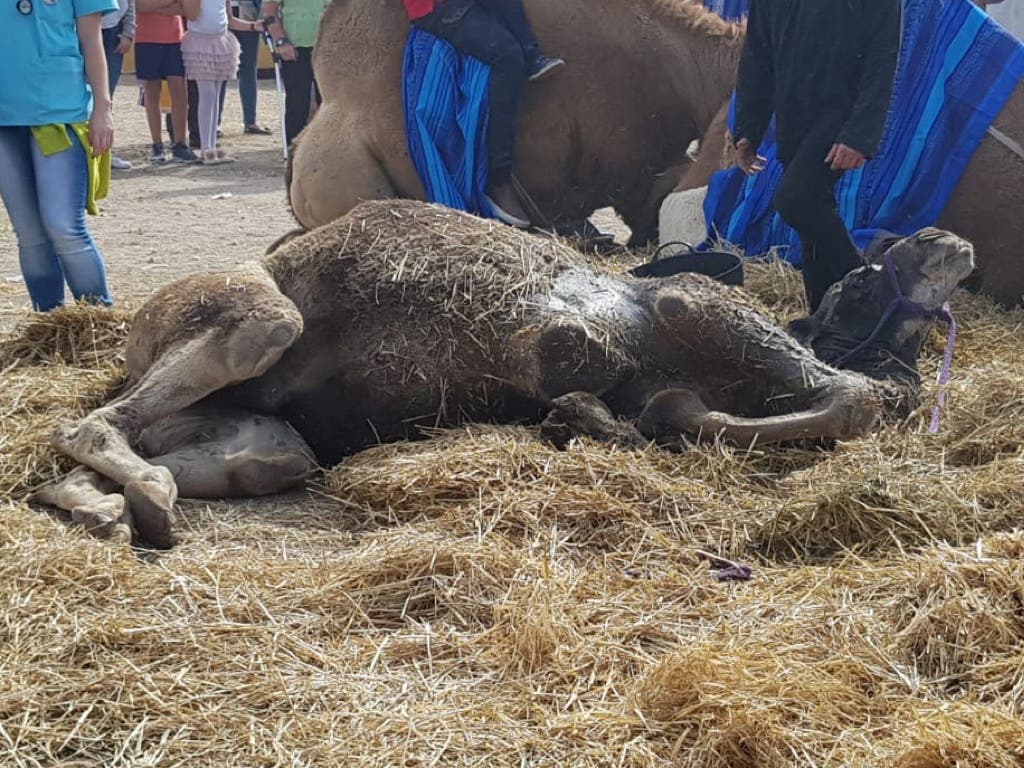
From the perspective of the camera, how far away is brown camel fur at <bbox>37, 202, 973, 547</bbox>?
3949mm

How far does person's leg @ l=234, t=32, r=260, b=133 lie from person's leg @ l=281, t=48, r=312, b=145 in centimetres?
305

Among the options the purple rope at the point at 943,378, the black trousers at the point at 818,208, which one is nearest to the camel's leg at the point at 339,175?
the black trousers at the point at 818,208

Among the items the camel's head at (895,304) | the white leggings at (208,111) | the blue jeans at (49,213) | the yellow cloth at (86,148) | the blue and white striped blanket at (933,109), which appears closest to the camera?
the camel's head at (895,304)

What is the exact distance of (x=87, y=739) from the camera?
2.46 m

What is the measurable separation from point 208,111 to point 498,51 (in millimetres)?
6548

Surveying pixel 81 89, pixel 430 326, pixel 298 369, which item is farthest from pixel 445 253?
pixel 81 89

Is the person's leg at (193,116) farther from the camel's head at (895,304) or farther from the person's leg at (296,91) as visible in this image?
the camel's head at (895,304)

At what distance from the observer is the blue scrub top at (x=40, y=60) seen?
5.29m

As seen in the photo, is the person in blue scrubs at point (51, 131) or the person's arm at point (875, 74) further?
the person in blue scrubs at point (51, 131)

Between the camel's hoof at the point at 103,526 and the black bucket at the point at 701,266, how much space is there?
2.25 meters

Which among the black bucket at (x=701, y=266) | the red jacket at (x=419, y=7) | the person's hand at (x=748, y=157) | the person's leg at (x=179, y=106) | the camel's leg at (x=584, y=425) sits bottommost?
the person's leg at (x=179, y=106)

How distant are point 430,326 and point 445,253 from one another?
30 cm

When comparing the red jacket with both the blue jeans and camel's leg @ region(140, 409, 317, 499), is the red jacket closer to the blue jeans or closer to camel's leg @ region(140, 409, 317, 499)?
the blue jeans

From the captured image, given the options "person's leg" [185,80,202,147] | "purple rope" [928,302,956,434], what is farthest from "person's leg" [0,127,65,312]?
"person's leg" [185,80,202,147]
